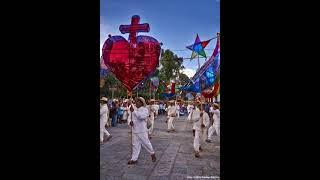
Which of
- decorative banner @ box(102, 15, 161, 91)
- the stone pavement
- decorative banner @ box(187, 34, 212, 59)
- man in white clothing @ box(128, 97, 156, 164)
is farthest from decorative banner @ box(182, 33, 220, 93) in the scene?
decorative banner @ box(102, 15, 161, 91)

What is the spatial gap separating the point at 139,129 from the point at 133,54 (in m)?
2.24

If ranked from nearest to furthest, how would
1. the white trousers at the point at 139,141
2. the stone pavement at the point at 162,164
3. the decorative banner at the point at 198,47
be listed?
the stone pavement at the point at 162,164, the white trousers at the point at 139,141, the decorative banner at the point at 198,47

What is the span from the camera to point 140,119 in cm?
796

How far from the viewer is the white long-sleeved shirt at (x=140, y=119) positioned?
26.0 feet

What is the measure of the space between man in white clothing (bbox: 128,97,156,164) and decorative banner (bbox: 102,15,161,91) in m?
1.33

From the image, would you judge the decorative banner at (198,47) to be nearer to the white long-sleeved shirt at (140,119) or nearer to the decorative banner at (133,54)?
the white long-sleeved shirt at (140,119)

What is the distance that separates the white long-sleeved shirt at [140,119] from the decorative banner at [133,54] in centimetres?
133

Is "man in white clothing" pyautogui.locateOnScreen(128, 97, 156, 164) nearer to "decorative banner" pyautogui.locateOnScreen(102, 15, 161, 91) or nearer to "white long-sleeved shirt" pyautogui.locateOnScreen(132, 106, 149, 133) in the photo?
"white long-sleeved shirt" pyautogui.locateOnScreen(132, 106, 149, 133)

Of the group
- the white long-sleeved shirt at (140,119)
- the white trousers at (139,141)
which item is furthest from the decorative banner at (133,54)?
the white trousers at (139,141)
